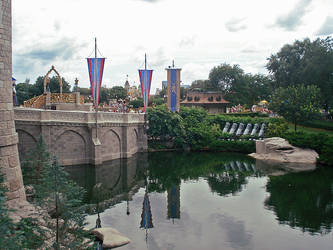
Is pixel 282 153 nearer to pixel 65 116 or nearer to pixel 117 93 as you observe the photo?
pixel 65 116

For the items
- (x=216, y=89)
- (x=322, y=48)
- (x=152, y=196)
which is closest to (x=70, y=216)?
(x=152, y=196)

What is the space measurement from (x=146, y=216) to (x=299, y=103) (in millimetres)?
28302

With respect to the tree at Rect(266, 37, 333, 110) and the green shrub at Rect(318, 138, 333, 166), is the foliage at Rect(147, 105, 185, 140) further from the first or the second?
the tree at Rect(266, 37, 333, 110)

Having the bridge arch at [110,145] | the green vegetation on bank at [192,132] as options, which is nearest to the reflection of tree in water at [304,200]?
the green vegetation on bank at [192,132]

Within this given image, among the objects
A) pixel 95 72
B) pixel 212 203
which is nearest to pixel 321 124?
pixel 212 203

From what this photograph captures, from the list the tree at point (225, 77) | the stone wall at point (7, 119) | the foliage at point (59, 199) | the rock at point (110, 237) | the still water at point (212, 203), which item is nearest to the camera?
the foliage at point (59, 199)

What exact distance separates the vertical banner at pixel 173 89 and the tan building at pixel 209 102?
23450 mm

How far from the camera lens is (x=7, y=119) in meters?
13.7

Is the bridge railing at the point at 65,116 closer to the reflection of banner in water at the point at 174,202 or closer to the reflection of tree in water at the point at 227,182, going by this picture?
the reflection of banner in water at the point at 174,202

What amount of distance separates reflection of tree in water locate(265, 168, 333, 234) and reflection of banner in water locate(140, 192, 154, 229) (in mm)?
6977

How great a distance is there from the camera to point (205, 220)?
1784cm

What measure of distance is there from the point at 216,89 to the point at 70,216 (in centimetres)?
6600

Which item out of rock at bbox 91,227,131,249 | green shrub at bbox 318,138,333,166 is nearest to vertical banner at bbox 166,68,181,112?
green shrub at bbox 318,138,333,166

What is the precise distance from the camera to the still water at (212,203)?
50.9 ft
